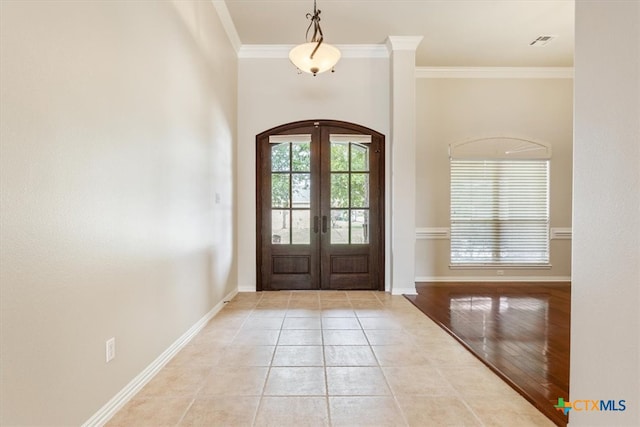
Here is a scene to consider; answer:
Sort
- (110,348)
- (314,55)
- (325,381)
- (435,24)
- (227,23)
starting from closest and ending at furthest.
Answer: (110,348), (325,381), (314,55), (227,23), (435,24)

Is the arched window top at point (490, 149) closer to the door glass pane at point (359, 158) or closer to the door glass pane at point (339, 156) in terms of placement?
the door glass pane at point (359, 158)

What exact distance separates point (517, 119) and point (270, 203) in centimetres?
426

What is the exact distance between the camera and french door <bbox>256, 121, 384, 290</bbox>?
16.2ft

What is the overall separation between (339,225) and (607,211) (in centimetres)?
368

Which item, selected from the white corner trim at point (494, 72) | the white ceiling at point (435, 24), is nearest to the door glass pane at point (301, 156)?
the white ceiling at point (435, 24)

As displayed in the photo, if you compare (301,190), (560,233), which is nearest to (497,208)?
(560,233)

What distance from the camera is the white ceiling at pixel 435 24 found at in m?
3.89

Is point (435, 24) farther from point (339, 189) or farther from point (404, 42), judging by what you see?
point (339, 189)

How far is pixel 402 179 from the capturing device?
15.2 feet

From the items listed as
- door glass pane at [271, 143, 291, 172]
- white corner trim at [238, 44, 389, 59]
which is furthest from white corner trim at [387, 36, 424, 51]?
door glass pane at [271, 143, 291, 172]

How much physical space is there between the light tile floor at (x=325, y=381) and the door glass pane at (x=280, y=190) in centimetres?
198

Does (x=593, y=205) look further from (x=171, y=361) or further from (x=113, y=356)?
(x=171, y=361)

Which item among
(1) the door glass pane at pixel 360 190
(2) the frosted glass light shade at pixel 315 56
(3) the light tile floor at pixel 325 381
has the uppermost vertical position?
(2) the frosted glass light shade at pixel 315 56

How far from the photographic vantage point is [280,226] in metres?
4.98
